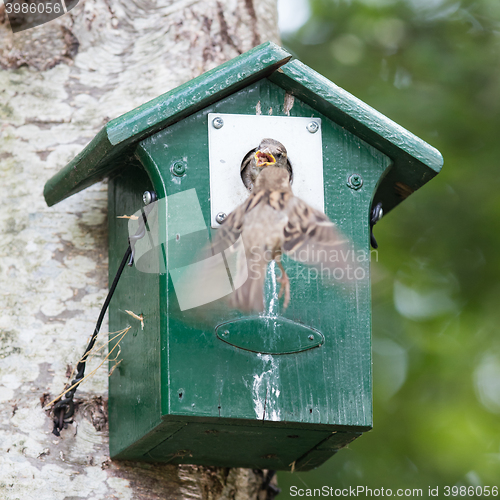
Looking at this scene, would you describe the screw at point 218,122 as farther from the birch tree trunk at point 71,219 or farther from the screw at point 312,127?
the birch tree trunk at point 71,219

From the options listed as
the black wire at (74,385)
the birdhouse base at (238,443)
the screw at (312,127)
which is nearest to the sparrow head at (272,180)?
the screw at (312,127)

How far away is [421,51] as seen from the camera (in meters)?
5.69

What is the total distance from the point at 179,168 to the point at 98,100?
107 centimetres

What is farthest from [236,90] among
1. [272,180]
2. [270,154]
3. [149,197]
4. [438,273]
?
[438,273]

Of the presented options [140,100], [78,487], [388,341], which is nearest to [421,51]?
[388,341]

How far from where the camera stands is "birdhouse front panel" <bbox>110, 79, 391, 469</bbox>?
268 centimetres

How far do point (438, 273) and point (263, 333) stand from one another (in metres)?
3.09

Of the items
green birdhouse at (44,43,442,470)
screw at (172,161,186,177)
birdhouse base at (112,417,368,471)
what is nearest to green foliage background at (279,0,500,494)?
birdhouse base at (112,417,368,471)

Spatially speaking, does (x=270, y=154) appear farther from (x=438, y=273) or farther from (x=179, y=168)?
(x=438, y=273)

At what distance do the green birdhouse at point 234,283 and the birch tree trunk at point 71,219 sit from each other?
164 mm

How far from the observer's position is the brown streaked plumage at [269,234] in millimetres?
2791

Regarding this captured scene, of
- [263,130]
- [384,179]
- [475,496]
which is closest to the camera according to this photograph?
[263,130]

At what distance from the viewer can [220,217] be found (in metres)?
2.84

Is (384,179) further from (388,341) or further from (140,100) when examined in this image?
(388,341)
